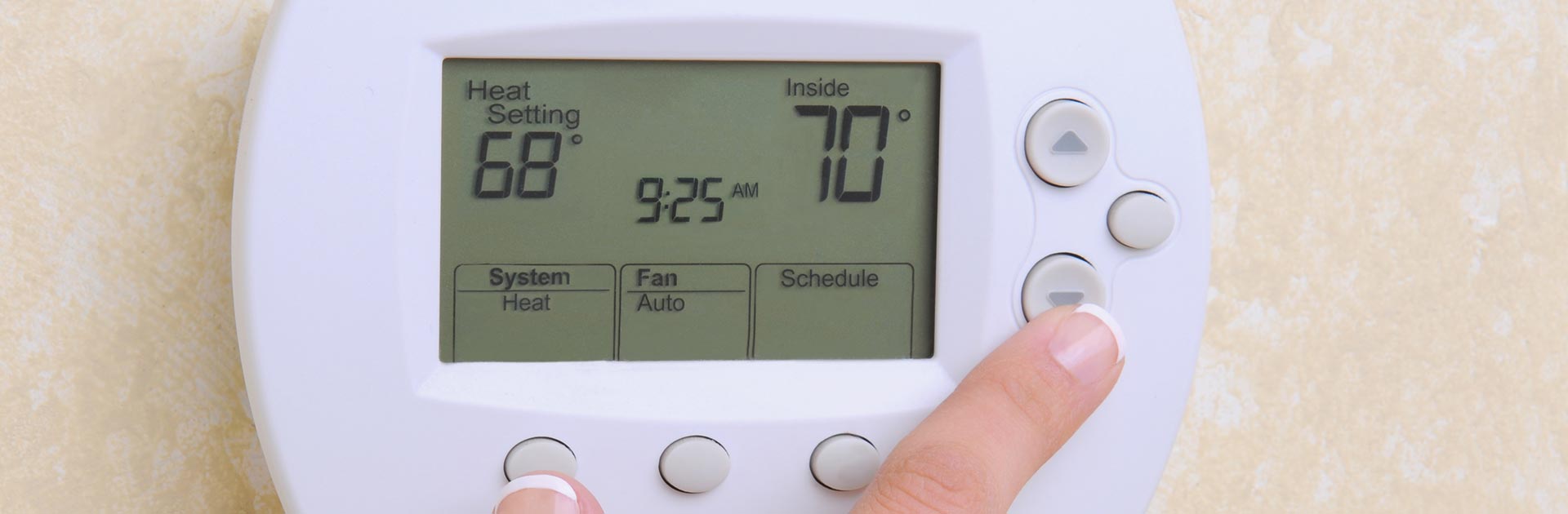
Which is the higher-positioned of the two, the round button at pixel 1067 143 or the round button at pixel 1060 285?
the round button at pixel 1067 143

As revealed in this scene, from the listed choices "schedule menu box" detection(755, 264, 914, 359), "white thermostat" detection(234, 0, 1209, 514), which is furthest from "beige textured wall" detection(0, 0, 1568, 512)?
"schedule menu box" detection(755, 264, 914, 359)

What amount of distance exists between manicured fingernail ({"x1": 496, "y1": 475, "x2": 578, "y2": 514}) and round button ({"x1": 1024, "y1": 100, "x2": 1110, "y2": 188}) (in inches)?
9.7

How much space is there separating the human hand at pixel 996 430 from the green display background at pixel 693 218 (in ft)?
0.15

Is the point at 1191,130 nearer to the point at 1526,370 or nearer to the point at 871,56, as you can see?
the point at 871,56

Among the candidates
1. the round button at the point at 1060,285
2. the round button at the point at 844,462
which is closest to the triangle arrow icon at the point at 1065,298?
the round button at the point at 1060,285

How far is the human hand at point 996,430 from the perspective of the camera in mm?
424

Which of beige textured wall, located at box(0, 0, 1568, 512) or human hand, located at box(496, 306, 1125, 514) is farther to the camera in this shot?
beige textured wall, located at box(0, 0, 1568, 512)

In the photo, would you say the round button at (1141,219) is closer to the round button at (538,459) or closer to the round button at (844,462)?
the round button at (844,462)

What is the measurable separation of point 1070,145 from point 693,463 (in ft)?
0.71

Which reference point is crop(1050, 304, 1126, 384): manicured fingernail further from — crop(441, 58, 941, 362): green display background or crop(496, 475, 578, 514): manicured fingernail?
crop(496, 475, 578, 514): manicured fingernail

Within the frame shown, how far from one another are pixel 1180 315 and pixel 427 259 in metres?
0.34

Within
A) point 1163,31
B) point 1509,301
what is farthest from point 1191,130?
point 1509,301

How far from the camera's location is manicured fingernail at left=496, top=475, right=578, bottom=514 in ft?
1.37

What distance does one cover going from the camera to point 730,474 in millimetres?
467
